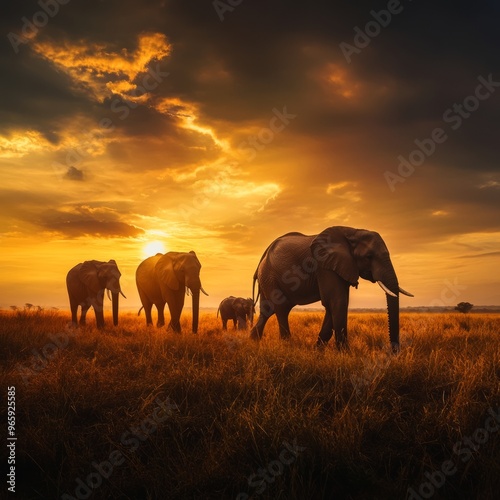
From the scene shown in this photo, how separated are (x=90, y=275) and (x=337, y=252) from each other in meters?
11.1

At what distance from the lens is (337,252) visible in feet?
31.9

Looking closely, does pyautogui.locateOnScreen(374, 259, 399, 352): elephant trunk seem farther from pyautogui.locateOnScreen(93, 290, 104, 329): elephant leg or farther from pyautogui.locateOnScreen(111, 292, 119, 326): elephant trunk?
pyautogui.locateOnScreen(111, 292, 119, 326): elephant trunk

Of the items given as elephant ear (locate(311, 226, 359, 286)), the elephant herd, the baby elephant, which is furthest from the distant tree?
elephant ear (locate(311, 226, 359, 286))

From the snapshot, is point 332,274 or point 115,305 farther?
point 115,305

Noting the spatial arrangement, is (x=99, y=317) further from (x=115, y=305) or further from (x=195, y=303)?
(x=195, y=303)

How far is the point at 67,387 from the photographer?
565cm

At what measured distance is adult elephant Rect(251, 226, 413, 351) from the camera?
938 centimetres

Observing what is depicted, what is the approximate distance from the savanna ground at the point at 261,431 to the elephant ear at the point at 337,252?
3.17 metres

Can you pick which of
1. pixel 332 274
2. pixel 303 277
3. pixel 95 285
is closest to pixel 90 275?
pixel 95 285

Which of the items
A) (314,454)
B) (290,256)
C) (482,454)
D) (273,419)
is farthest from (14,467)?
(290,256)

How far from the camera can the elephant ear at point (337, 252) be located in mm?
9562

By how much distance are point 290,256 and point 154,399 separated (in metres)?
6.72

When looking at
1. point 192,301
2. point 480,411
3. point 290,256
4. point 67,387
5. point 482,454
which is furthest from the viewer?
point 192,301

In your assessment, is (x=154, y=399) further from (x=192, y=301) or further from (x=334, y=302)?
(x=192, y=301)
